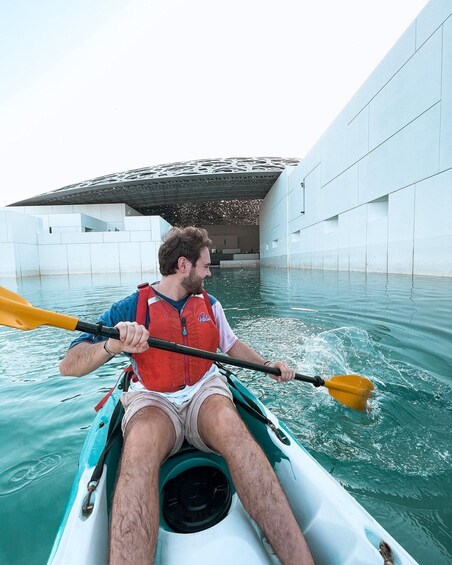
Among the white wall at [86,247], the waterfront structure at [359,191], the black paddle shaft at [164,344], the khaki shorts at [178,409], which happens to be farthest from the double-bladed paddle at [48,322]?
the white wall at [86,247]

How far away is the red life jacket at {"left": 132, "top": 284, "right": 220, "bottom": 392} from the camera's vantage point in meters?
1.83

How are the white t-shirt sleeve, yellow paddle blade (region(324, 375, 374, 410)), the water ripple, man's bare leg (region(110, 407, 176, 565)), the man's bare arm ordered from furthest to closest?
yellow paddle blade (region(324, 375, 374, 410)) < the white t-shirt sleeve < the water ripple < the man's bare arm < man's bare leg (region(110, 407, 176, 565))

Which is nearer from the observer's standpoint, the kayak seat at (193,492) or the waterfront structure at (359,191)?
the kayak seat at (193,492)

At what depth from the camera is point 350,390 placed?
8.48ft

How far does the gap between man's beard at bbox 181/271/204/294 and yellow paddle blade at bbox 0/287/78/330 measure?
0.64 metres

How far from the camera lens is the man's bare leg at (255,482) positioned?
1.20 metres

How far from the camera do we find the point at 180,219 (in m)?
49.4

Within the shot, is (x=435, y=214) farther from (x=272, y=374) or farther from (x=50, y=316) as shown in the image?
(x=50, y=316)

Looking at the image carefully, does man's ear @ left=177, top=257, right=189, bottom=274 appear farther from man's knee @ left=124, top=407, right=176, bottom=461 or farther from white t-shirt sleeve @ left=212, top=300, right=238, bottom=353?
man's knee @ left=124, top=407, right=176, bottom=461

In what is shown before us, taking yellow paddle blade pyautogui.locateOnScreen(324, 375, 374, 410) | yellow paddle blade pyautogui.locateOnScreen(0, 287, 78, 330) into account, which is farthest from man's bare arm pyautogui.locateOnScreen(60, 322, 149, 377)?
yellow paddle blade pyautogui.locateOnScreen(324, 375, 374, 410)

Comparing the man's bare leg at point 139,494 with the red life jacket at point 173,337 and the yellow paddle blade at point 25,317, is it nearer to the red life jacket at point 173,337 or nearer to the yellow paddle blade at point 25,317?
the red life jacket at point 173,337

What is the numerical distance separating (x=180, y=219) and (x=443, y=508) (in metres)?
49.4

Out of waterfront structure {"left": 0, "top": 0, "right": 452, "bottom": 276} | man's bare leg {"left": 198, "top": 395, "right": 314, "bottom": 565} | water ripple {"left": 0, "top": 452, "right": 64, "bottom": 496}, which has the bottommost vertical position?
water ripple {"left": 0, "top": 452, "right": 64, "bottom": 496}

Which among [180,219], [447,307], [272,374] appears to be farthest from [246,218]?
[272,374]
